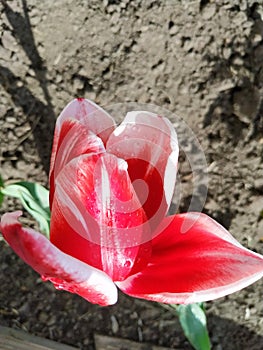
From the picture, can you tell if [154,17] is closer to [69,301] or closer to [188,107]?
[188,107]

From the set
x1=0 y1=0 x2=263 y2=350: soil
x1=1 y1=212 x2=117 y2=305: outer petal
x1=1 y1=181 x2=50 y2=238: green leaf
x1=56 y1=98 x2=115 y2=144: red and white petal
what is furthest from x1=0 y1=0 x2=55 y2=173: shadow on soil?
x1=1 y1=212 x2=117 y2=305: outer petal

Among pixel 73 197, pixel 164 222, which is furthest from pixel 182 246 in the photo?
pixel 73 197

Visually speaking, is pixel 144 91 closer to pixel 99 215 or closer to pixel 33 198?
pixel 33 198

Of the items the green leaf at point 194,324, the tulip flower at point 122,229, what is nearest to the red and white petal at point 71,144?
the tulip flower at point 122,229

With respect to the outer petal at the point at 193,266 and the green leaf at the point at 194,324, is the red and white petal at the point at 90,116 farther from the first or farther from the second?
the green leaf at the point at 194,324

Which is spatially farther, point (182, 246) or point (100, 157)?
point (182, 246)

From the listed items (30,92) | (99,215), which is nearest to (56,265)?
(99,215)

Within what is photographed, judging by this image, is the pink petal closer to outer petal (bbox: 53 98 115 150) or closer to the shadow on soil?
outer petal (bbox: 53 98 115 150)
